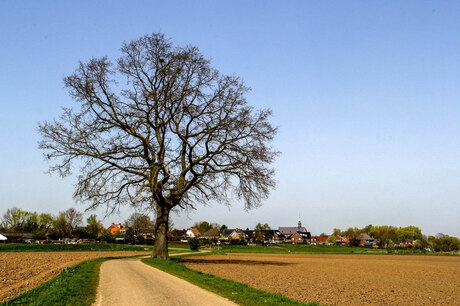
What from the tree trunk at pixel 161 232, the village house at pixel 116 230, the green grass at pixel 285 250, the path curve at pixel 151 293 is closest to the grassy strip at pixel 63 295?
the path curve at pixel 151 293

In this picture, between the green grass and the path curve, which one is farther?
the green grass

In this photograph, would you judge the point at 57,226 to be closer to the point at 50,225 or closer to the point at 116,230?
the point at 50,225

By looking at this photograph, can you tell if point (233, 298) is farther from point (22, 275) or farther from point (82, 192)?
point (82, 192)

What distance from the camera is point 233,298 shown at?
1284cm

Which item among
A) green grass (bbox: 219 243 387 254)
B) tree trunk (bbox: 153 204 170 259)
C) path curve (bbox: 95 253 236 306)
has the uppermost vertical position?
tree trunk (bbox: 153 204 170 259)

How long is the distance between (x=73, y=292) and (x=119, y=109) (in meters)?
18.8

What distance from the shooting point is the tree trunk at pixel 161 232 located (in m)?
30.5

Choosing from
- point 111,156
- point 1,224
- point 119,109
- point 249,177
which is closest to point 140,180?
point 111,156

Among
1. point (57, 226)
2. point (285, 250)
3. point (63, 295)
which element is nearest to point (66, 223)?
point (57, 226)

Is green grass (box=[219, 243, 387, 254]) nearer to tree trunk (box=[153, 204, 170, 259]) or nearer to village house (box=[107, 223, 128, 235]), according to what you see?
tree trunk (box=[153, 204, 170, 259])

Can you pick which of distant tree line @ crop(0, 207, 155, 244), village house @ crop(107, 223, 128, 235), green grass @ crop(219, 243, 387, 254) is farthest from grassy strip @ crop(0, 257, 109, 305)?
village house @ crop(107, 223, 128, 235)

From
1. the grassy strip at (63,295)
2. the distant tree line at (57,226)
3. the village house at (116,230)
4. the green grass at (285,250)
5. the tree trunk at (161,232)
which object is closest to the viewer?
the grassy strip at (63,295)

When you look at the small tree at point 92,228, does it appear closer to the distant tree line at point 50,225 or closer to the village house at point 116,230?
the distant tree line at point 50,225

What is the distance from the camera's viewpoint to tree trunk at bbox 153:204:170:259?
1200 inches
